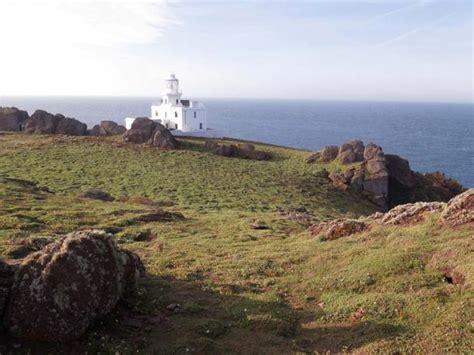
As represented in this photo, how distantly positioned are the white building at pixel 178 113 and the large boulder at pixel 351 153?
96.6 ft

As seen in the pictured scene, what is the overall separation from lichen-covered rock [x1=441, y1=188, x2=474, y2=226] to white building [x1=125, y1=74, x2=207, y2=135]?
66.0m

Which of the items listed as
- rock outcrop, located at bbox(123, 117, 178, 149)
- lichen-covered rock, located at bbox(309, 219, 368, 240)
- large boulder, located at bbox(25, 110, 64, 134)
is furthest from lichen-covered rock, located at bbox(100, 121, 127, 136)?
lichen-covered rock, located at bbox(309, 219, 368, 240)

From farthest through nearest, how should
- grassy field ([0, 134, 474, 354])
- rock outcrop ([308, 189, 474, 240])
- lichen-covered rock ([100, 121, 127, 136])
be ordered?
1. lichen-covered rock ([100, 121, 127, 136])
2. rock outcrop ([308, 189, 474, 240])
3. grassy field ([0, 134, 474, 354])

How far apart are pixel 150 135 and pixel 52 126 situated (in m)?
17.2

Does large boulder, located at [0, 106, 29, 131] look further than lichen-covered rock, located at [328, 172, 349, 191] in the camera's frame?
Yes

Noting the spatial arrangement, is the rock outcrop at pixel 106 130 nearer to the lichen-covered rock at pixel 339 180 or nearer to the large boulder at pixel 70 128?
the large boulder at pixel 70 128

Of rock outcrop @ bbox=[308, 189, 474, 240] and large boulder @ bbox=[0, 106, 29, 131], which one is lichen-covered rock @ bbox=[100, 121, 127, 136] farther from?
rock outcrop @ bbox=[308, 189, 474, 240]

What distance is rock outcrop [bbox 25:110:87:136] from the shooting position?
72000mm

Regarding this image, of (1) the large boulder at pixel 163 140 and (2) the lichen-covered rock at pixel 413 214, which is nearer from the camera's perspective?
(2) the lichen-covered rock at pixel 413 214

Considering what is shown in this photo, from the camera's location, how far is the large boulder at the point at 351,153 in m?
58.9

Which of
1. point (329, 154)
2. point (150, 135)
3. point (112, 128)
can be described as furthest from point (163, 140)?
point (329, 154)

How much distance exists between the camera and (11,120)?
250ft

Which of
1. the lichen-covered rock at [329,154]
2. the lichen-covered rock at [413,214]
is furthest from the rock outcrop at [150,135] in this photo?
the lichen-covered rock at [413,214]

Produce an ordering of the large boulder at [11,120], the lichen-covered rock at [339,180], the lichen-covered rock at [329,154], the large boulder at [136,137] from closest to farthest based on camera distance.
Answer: the lichen-covered rock at [339,180] → the lichen-covered rock at [329,154] → the large boulder at [136,137] → the large boulder at [11,120]
